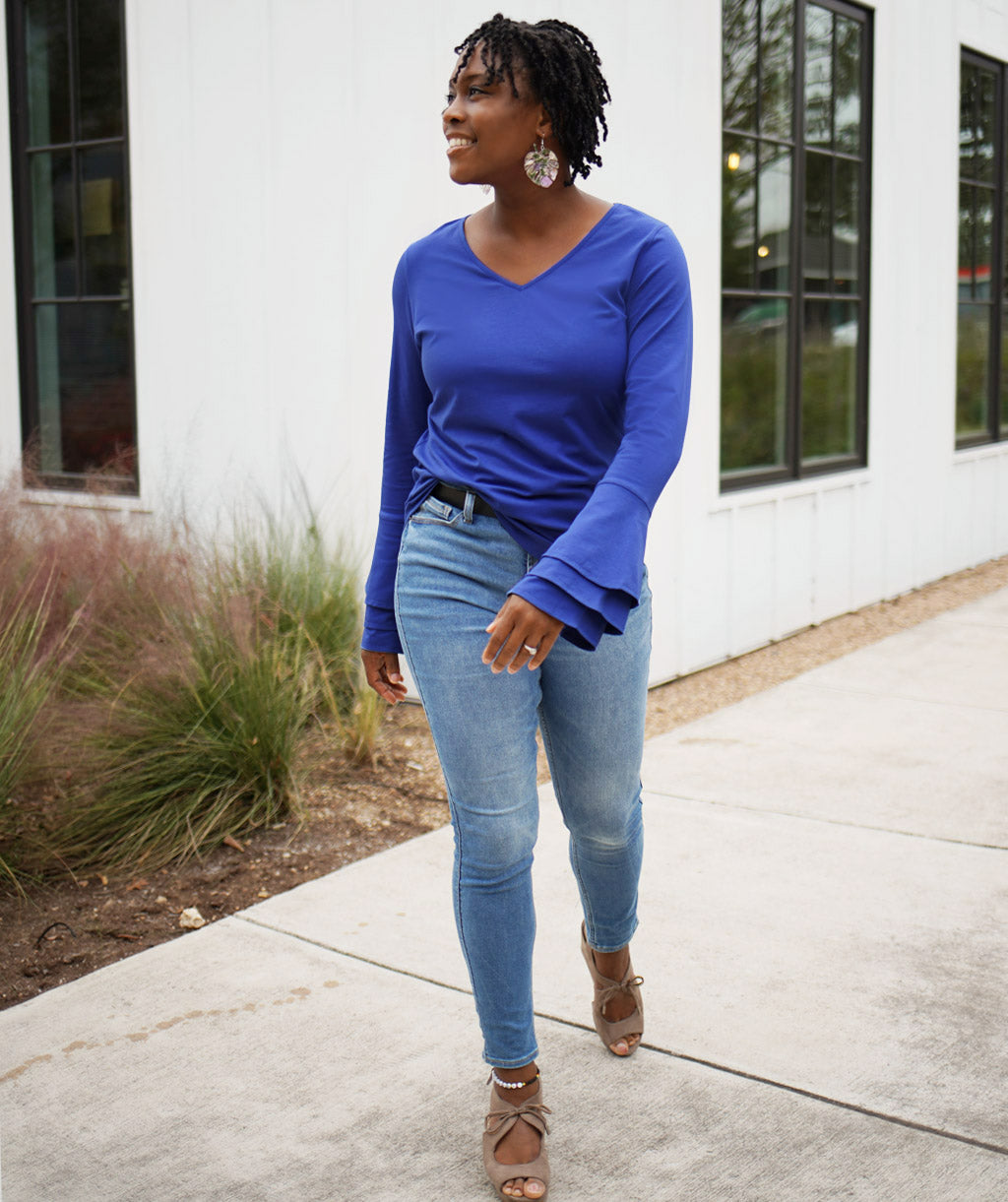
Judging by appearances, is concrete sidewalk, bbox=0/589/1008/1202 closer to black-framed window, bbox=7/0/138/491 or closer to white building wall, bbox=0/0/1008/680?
white building wall, bbox=0/0/1008/680

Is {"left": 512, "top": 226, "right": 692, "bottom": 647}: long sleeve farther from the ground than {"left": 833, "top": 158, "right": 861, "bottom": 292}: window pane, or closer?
closer

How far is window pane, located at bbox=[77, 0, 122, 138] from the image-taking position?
670cm

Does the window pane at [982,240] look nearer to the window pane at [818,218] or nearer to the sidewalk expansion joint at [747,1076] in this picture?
the window pane at [818,218]

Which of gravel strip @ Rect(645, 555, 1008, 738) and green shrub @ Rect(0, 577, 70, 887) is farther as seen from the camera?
gravel strip @ Rect(645, 555, 1008, 738)

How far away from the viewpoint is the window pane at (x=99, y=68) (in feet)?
22.0

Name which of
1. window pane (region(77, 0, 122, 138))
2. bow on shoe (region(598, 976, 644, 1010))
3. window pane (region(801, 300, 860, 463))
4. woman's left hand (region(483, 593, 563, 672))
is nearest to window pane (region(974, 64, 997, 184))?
window pane (region(801, 300, 860, 463))

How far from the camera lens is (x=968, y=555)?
9617mm

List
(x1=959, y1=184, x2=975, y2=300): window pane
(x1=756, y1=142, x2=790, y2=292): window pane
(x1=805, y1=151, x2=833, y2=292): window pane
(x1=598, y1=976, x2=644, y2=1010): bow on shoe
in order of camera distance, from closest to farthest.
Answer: (x1=598, y1=976, x2=644, y2=1010): bow on shoe, (x1=756, y1=142, x2=790, y2=292): window pane, (x1=805, y1=151, x2=833, y2=292): window pane, (x1=959, y1=184, x2=975, y2=300): window pane

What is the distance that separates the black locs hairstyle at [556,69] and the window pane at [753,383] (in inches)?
171

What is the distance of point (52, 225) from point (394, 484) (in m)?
5.12

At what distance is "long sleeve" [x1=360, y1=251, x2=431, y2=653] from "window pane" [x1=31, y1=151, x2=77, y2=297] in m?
4.87

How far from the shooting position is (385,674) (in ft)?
9.20

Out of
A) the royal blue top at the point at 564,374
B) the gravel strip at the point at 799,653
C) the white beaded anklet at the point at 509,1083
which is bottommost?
the white beaded anklet at the point at 509,1083

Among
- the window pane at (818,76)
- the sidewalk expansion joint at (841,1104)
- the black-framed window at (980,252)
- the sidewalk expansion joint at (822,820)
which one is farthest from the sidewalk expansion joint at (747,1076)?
the black-framed window at (980,252)
